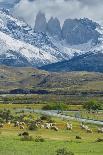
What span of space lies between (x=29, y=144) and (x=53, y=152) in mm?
8705

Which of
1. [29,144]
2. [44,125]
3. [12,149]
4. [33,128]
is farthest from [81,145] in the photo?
[44,125]

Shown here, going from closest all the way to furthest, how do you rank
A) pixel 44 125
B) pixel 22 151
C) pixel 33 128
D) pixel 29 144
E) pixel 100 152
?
pixel 22 151 < pixel 100 152 < pixel 29 144 < pixel 33 128 < pixel 44 125

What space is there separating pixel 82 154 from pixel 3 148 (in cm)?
950

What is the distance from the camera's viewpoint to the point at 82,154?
56.7 metres

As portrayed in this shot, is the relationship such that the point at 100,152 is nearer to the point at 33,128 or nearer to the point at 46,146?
the point at 46,146

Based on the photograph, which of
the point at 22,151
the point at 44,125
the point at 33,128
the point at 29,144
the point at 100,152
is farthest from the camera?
the point at 44,125

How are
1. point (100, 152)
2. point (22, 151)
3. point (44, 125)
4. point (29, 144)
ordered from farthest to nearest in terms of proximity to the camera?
point (44, 125), point (29, 144), point (100, 152), point (22, 151)

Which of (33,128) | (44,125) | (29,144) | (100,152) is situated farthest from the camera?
(44,125)

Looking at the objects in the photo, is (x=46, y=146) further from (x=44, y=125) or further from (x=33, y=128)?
(x=44, y=125)

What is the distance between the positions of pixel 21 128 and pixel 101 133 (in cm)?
1630

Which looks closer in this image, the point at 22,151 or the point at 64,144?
the point at 22,151

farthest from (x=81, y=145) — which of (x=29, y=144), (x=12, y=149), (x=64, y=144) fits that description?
(x=12, y=149)

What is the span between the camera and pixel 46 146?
63.5 meters

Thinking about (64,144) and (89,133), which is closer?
(64,144)
